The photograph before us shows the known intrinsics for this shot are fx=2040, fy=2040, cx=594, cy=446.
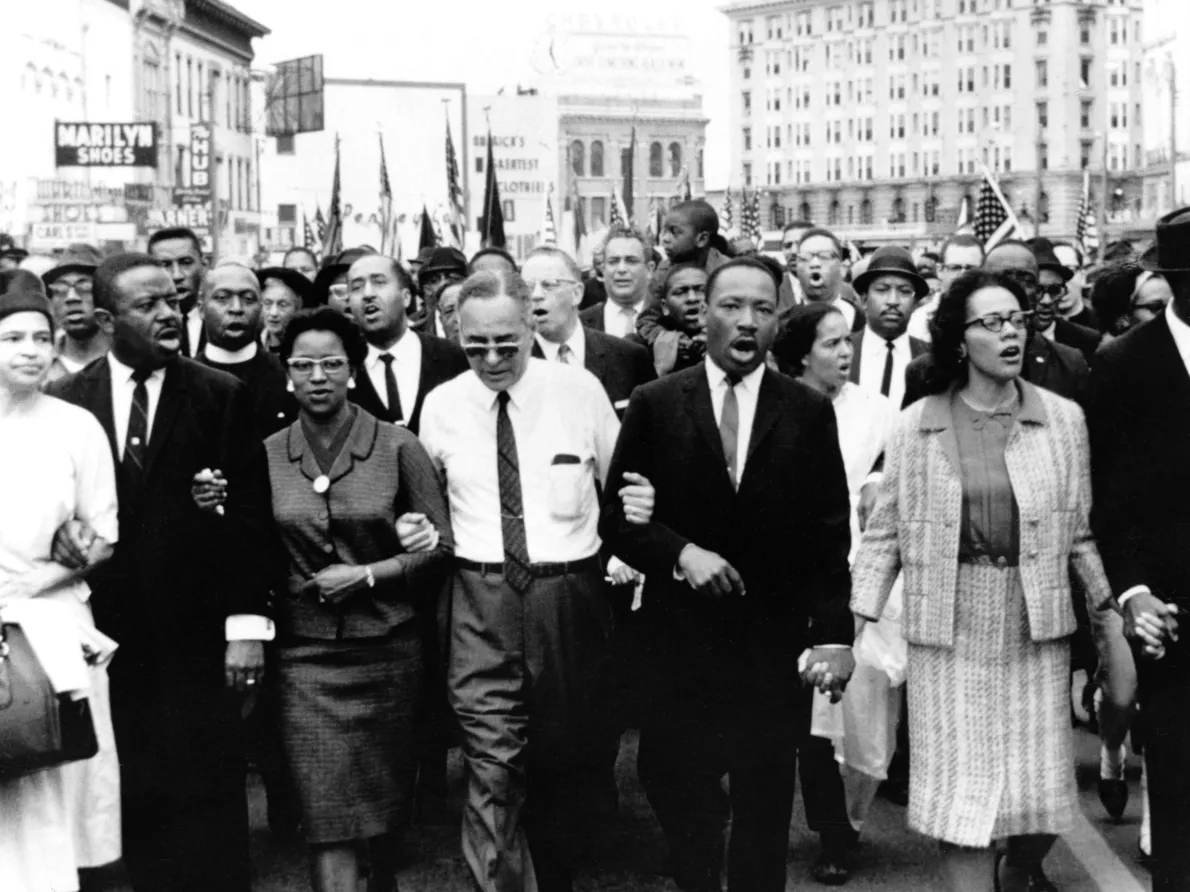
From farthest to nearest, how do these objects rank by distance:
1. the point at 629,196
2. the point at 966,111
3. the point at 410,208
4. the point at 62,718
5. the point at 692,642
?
1. the point at 966,111
2. the point at 410,208
3. the point at 629,196
4. the point at 692,642
5. the point at 62,718

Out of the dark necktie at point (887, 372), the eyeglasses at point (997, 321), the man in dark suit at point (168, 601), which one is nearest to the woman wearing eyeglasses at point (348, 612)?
the man in dark suit at point (168, 601)

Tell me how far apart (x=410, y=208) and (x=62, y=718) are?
174 ft

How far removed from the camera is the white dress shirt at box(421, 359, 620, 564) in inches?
265

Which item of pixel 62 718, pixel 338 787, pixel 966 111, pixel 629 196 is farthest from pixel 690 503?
pixel 966 111

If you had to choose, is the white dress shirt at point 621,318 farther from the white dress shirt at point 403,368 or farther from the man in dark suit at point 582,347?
the white dress shirt at point 403,368

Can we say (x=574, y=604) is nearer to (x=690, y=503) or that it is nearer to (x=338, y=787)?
(x=690, y=503)

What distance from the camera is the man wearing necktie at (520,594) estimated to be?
660cm

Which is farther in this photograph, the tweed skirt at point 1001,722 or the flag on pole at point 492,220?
the flag on pole at point 492,220

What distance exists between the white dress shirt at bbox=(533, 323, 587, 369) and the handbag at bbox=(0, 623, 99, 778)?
12.0 ft

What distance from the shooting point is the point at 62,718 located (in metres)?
5.95

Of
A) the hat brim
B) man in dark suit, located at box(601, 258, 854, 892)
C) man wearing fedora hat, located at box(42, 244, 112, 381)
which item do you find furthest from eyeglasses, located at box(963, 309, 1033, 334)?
man wearing fedora hat, located at box(42, 244, 112, 381)

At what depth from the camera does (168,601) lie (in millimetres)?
6832

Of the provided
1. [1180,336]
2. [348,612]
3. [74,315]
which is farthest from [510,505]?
[74,315]

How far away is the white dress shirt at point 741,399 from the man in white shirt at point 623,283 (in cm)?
430
